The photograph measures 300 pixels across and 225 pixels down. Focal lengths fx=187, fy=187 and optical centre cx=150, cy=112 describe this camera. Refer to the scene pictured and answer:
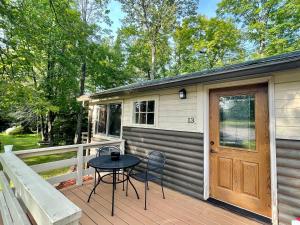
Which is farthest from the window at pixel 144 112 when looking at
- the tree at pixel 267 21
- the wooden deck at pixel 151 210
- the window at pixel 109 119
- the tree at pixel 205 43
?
the tree at pixel 205 43

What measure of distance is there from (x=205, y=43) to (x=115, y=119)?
10.3 meters

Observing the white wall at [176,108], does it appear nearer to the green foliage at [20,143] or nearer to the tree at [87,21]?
the tree at [87,21]

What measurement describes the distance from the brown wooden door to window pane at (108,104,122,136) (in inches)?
123

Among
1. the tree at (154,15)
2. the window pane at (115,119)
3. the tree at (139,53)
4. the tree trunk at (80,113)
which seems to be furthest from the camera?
the tree at (139,53)

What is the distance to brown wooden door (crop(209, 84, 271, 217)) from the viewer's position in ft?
9.07

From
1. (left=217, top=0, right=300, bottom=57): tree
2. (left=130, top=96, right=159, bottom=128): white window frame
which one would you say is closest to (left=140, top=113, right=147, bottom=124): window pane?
(left=130, top=96, right=159, bottom=128): white window frame

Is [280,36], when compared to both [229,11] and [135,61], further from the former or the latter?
[135,61]

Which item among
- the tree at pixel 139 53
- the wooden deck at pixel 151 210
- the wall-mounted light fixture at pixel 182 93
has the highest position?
the tree at pixel 139 53

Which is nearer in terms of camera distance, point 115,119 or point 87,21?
point 115,119

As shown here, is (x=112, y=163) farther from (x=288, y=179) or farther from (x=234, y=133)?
(x=288, y=179)

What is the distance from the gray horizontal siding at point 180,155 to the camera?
3449 millimetres

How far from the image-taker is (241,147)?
3.00 metres

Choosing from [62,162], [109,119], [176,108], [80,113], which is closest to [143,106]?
[176,108]

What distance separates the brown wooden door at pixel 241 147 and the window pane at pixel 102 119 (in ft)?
13.7
